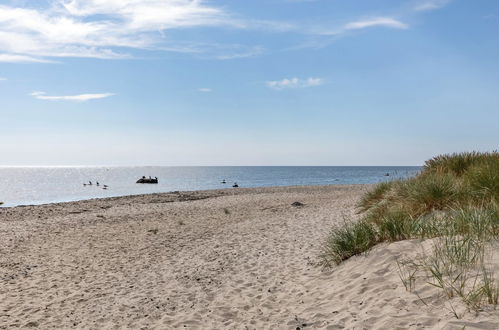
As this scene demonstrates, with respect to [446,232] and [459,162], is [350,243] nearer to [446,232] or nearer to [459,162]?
[446,232]

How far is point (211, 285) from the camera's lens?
9258mm

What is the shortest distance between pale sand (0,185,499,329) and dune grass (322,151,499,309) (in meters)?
0.32

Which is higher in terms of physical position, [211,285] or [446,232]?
[446,232]

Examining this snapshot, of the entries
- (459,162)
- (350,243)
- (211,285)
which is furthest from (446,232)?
(459,162)

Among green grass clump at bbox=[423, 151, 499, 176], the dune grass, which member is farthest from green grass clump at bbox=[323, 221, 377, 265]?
green grass clump at bbox=[423, 151, 499, 176]

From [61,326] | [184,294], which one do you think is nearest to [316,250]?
[184,294]

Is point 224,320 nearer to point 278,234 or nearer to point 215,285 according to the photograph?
point 215,285

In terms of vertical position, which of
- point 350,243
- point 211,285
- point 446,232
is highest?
point 446,232

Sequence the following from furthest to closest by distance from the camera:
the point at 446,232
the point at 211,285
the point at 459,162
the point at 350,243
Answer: the point at 459,162
the point at 211,285
the point at 350,243
the point at 446,232

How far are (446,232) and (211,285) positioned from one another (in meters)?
5.08

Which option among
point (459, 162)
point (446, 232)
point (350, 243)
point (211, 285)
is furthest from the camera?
point (459, 162)

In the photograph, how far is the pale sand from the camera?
6297 millimetres

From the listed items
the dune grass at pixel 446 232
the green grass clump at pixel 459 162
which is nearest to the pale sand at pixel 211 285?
the dune grass at pixel 446 232

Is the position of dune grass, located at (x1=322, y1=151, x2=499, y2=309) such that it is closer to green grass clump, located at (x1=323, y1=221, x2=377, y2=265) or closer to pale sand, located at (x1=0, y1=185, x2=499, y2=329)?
green grass clump, located at (x1=323, y1=221, x2=377, y2=265)
